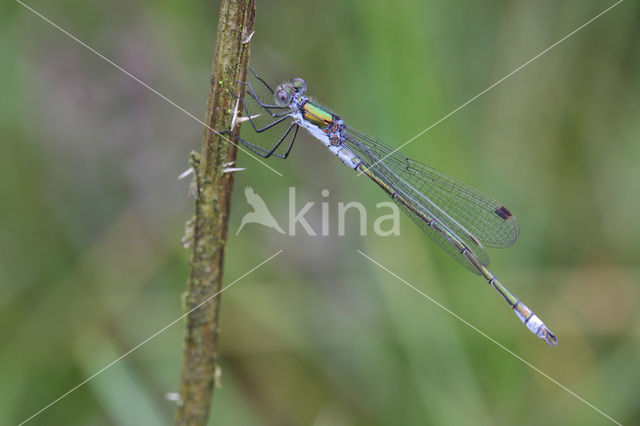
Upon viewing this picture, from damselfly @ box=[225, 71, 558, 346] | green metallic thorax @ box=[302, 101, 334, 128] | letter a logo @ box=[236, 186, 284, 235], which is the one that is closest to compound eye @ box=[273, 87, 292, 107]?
damselfly @ box=[225, 71, 558, 346]

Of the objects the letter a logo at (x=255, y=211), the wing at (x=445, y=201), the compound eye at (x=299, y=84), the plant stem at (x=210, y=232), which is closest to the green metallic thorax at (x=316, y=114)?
the compound eye at (x=299, y=84)

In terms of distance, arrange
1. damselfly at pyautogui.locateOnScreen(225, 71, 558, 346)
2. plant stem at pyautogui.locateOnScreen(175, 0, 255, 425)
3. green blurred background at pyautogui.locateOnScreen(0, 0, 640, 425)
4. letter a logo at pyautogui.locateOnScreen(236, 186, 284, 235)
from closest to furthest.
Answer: plant stem at pyautogui.locateOnScreen(175, 0, 255, 425) < green blurred background at pyautogui.locateOnScreen(0, 0, 640, 425) < damselfly at pyautogui.locateOnScreen(225, 71, 558, 346) < letter a logo at pyautogui.locateOnScreen(236, 186, 284, 235)

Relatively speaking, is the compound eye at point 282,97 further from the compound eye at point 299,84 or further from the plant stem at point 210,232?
the plant stem at point 210,232

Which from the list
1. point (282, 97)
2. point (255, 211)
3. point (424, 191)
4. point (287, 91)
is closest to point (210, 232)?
point (282, 97)

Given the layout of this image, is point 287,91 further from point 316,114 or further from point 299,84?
point 316,114

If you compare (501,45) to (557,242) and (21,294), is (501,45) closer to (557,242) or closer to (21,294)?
(557,242)

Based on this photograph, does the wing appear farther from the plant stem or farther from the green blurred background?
the plant stem

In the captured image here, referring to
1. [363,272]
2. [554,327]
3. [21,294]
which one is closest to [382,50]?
[363,272]
